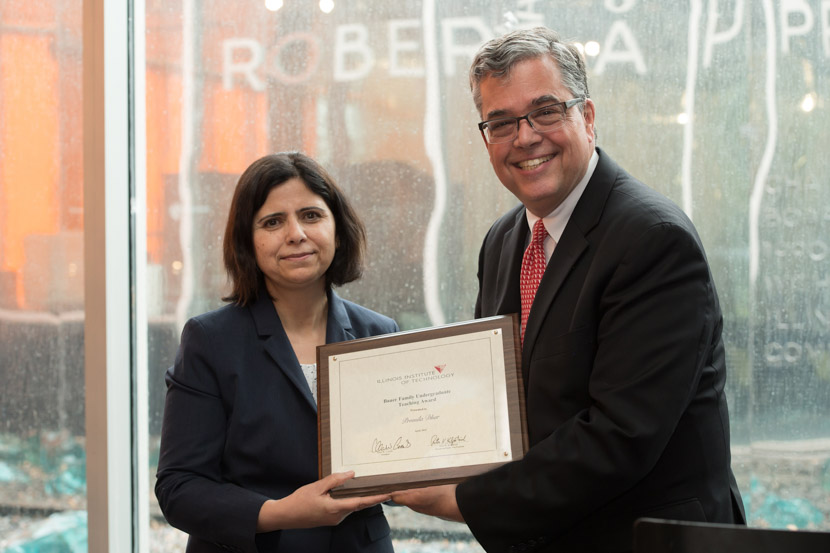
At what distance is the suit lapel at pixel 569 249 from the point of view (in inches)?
65.6

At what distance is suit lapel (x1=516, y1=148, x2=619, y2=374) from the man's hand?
299 mm

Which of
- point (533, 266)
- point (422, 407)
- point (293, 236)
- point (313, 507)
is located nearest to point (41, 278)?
point (293, 236)

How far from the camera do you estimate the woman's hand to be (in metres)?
1.73

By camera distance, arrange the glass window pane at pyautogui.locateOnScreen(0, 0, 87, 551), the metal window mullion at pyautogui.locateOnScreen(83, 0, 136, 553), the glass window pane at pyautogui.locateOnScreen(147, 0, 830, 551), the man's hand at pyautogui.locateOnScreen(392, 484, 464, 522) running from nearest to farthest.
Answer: the man's hand at pyautogui.locateOnScreen(392, 484, 464, 522) < the glass window pane at pyautogui.locateOnScreen(147, 0, 830, 551) < the metal window mullion at pyautogui.locateOnScreen(83, 0, 136, 553) < the glass window pane at pyautogui.locateOnScreen(0, 0, 87, 551)

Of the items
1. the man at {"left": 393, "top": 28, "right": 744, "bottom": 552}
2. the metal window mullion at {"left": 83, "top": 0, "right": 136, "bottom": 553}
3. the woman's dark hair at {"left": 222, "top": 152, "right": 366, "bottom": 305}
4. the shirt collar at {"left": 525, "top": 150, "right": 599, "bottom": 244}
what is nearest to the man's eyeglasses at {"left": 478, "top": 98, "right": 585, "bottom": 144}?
the man at {"left": 393, "top": 28, "right": 744, "bottom": 552}

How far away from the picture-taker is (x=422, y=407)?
1.73m

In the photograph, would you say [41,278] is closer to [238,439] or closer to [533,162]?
[238,439]

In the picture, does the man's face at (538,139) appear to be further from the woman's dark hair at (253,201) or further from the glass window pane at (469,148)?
the glass window pane at (469,148)

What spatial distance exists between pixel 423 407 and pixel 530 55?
2.62 feet

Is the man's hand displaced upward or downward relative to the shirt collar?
downward

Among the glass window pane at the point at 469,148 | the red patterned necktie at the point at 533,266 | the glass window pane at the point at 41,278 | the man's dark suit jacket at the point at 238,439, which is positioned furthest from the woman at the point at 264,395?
the glass window pane at the point at 41,278

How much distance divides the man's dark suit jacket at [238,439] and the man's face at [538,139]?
0.73 meters

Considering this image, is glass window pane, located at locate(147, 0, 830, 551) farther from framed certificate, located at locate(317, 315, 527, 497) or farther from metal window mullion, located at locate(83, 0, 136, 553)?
framed certificate, located at locate(317, 315, 527, 497)

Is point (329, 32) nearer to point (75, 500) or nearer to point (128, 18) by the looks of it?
point (128, 18)
